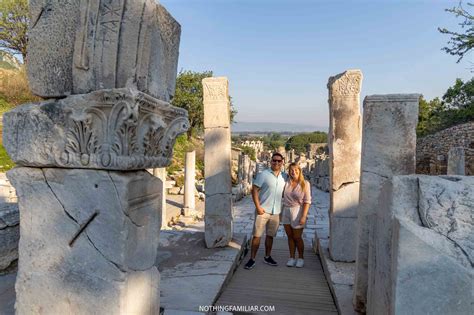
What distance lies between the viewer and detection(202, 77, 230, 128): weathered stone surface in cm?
514

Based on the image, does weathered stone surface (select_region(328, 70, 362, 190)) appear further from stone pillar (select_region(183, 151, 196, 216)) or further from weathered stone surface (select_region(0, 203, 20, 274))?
stone pillar (select_region(183, 151, 196, 216))

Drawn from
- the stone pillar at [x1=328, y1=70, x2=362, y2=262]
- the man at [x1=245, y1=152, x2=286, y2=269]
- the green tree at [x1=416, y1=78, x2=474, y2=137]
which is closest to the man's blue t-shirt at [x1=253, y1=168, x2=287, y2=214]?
the man at [x1=245, y1=152, x2=286, y2=269]

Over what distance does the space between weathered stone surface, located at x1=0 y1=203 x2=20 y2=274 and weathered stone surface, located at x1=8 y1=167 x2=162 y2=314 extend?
153 centimetres

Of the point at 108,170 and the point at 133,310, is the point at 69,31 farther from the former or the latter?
the point at 133,310

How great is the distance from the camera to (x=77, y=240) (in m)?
1.86

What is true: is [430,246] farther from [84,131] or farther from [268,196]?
[268,196]

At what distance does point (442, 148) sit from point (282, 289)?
49.5 feet

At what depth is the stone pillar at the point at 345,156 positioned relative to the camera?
465cm

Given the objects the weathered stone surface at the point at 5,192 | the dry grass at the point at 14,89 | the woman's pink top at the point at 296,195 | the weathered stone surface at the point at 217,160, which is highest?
the dry grass at the point at 14,89

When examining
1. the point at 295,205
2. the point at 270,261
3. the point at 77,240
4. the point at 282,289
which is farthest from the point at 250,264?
the point at 77,240

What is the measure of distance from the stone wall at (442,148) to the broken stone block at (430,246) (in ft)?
43.5

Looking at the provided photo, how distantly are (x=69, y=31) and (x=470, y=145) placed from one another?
16359 mm

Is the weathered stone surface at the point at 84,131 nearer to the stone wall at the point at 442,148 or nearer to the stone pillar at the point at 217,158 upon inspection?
the stone pillar at the point at 217,158

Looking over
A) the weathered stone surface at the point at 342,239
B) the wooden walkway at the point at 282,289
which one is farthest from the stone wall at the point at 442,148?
the wooden walkway at the point at 282,289
